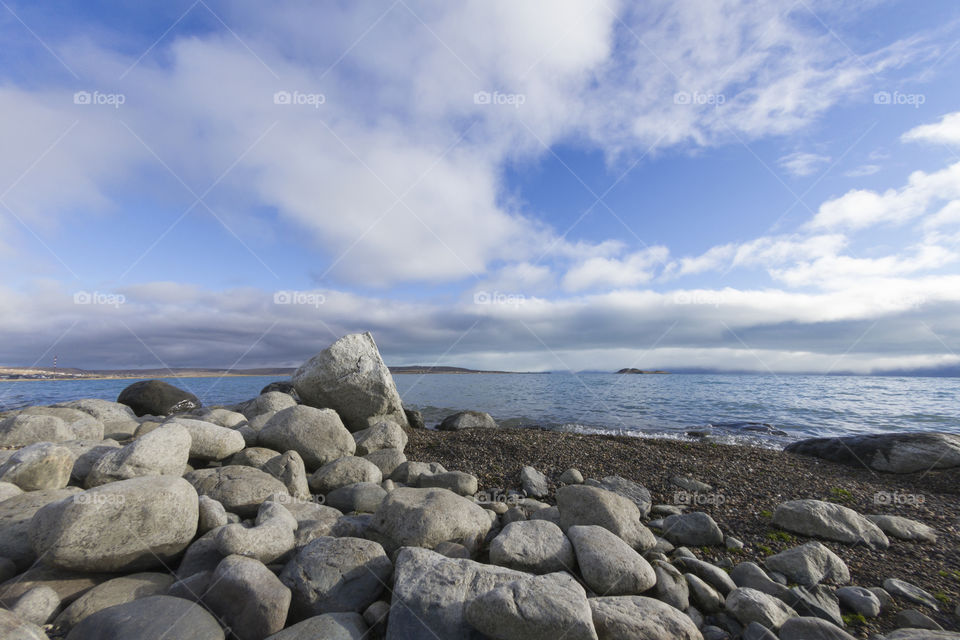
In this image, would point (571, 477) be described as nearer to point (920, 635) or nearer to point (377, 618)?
point (920, 635)

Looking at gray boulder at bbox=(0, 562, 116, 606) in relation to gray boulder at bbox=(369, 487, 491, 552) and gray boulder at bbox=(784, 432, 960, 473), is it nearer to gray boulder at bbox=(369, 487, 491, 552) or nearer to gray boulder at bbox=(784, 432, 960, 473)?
gray boulder at bbox=(369, 487, 491, 552)

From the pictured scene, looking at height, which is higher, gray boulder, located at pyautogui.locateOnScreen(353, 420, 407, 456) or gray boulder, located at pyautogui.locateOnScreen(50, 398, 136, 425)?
gray boulder, located at pyautogui.locateOnScreen(50, 398, 136, 425)

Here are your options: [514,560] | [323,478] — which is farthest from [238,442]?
[514,560]

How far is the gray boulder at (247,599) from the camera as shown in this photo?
12.2 feet

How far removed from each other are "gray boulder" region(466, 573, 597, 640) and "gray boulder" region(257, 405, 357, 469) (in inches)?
243

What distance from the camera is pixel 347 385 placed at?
41.4ft

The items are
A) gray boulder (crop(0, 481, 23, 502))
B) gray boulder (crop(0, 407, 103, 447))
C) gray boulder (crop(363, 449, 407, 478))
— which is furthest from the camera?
gray boulder (crop(363, 449, 407, 478))

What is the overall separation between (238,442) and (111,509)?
13.3ft

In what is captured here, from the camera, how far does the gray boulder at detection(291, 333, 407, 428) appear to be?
12.6 m

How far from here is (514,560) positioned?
460cm

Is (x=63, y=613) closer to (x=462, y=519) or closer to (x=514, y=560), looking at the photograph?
(x=462, y=519)

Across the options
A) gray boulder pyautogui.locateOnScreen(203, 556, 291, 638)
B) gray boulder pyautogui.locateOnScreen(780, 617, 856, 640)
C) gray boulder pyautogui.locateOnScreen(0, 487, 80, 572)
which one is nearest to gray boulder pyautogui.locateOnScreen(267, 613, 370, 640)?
gray boulder pyautogui.locateOnScreen(203, 556, 291, 638)

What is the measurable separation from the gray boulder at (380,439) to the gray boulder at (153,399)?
1260cm

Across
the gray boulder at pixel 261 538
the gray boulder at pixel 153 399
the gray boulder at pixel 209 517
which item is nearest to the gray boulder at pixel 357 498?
the gray boulder at pixel 261 538
